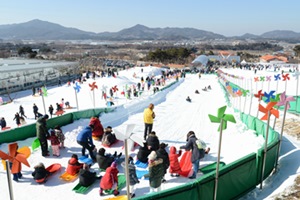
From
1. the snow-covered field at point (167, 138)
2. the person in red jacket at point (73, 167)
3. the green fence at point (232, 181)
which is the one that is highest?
the green fence at point (232, 181)

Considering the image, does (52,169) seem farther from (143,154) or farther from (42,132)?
(143,154)

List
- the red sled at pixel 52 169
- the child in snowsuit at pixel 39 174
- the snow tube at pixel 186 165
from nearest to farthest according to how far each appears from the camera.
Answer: the child in snowsuit at pixel 39 174 < the snow tube at pixel 186 165 < the red sled at pixel 52 169

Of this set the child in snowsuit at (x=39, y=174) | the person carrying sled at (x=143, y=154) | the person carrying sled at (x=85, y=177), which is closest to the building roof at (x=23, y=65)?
the child in snowsuit at (x=39, y=174)

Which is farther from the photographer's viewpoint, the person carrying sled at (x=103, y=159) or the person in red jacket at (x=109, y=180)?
the person carrying sled at (x=103, y=159)

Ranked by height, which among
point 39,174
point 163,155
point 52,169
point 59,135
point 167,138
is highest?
point 163,155

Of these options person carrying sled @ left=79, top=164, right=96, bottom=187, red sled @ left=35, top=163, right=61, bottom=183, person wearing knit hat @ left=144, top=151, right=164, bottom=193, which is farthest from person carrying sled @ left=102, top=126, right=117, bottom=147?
person wearing knit hat @ left=144, top=151, right=164, bottom=193

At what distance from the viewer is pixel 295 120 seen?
13195 mm

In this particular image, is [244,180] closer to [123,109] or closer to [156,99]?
[123,109]

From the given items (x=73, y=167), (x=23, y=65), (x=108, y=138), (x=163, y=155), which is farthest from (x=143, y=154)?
(x=23, y=65)

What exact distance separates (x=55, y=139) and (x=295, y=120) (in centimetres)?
1125

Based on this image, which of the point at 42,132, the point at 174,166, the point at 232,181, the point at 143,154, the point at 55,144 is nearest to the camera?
the point at 232,181

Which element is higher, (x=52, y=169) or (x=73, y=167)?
(x=73, y=167)

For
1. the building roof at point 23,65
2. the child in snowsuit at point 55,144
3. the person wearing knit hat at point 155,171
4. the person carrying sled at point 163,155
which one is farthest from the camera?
the building roof at point 23,65

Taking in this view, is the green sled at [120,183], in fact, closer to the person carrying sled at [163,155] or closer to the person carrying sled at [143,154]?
the person carrying sled at [143,154]
